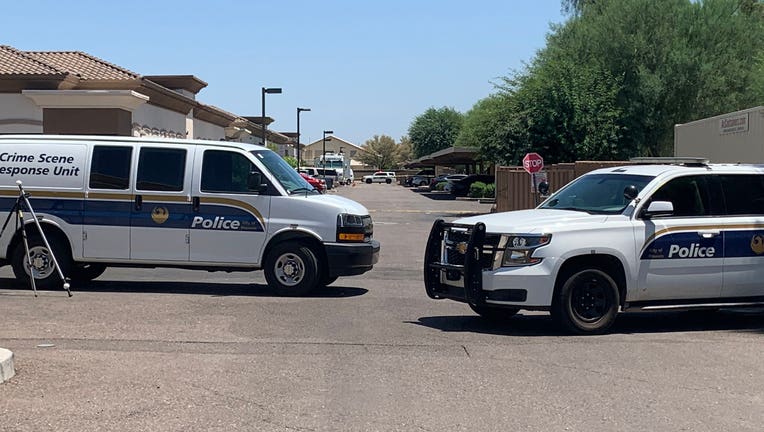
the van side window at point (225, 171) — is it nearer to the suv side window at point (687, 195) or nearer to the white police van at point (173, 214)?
the white police van at point (173, 214)

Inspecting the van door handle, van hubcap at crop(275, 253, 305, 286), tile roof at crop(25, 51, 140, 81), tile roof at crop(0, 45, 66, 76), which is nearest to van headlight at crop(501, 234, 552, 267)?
the van door handle

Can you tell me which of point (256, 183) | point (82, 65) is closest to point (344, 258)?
point (256, 183)

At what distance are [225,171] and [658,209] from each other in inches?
242

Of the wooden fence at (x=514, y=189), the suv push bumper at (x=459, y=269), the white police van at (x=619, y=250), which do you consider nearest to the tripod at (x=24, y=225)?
the suv push bumper at (x=459, y=269)

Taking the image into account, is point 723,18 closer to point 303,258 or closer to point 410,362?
point 303,258

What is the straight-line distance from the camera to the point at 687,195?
1009 centimetres

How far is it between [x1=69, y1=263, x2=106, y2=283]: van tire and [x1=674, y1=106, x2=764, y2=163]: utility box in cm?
1600

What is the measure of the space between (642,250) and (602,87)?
92.7 feet

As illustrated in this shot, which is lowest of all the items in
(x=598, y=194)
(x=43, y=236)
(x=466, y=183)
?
(x=43, y=236)

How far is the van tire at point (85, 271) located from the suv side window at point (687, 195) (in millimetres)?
8076

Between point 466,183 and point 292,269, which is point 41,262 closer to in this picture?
point 292,269

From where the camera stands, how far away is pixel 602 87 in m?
36.5

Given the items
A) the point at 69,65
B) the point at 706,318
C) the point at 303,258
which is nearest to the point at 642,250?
the point at 706,318

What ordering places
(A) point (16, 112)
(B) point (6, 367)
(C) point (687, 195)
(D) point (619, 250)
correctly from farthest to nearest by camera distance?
(A) point (16, 112)
(C) point (687, 195)
(D) point (619, 250)
(B) point (6, 367)
